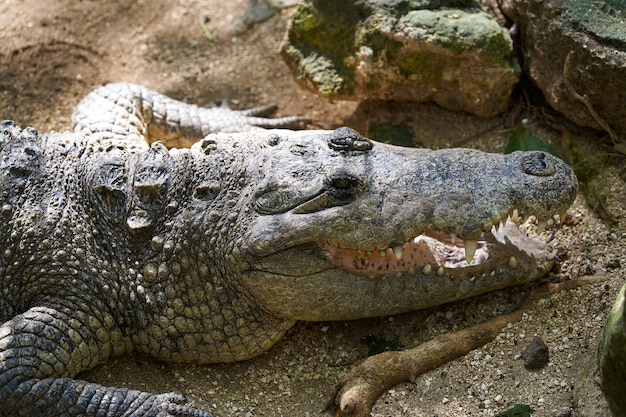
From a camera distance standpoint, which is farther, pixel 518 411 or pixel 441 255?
pixel 441 255

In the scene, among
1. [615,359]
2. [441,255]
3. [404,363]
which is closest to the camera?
[615,359]

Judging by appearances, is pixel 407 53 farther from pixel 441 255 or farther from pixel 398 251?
pixel 398 251

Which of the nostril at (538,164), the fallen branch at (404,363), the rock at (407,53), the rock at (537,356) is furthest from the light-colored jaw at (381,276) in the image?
the rock at (407,53)

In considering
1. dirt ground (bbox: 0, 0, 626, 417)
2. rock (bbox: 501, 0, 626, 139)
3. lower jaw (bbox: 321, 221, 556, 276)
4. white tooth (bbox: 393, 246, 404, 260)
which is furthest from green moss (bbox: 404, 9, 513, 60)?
white tooth (bbox: 393, 246, 404, 260)

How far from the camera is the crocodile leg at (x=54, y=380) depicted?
388 cm

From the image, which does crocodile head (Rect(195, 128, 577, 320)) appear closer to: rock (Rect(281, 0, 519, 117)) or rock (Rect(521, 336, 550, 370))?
rock (Rect(521, 336, 550, 370))

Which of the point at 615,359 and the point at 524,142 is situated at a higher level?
the point at 615,359

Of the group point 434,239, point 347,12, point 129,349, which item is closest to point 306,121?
point 347,12

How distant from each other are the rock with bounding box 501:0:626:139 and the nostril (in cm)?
99

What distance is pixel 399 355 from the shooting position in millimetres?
4094

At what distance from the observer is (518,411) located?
11.9 ft

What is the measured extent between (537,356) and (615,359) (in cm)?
97

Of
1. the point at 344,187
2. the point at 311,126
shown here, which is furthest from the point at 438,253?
the point at 311,126

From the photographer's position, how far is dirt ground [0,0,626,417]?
392cm
